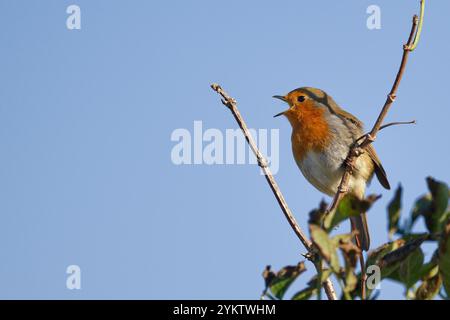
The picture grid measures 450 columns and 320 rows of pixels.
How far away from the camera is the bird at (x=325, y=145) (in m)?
5.60

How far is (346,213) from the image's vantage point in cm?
119

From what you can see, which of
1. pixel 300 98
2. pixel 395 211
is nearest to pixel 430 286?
pixel 395 211

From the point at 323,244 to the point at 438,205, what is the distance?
22 centimetres

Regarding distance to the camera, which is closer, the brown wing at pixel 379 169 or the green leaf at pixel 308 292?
the green leaf at pixel 308 292

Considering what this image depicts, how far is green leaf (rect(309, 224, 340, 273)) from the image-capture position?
1.07m

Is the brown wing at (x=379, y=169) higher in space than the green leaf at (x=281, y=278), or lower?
higher

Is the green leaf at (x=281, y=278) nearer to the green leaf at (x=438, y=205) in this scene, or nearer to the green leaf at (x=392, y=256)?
the green leaf at (x=392, y=256)

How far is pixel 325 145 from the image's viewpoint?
5621 millimetres

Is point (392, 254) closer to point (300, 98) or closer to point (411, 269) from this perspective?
point (411, 269)

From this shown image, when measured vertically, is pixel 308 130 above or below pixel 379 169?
above

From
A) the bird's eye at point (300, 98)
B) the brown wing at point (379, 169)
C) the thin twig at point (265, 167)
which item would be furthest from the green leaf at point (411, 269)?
the bird's eye at point (300, 98)
